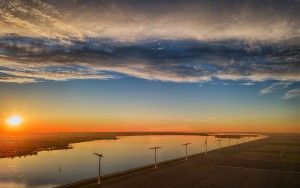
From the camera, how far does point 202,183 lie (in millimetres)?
47688

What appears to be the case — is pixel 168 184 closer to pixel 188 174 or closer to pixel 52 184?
pixel 188 174

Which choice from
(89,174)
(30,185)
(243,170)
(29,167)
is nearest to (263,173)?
(243,170)

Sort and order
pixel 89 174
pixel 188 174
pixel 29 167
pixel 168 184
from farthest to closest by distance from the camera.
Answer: pixel 29 167 < pixel 89 174 < pixel 188 174 < pixel 168 184

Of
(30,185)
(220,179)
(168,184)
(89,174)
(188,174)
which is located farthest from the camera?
(89,174)

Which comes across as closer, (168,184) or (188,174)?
(168,184)

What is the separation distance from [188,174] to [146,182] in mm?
11153

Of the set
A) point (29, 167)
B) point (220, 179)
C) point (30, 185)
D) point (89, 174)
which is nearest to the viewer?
point (220, 179)

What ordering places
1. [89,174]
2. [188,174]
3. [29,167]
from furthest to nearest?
[29,167] < [89,174] < [188,174]

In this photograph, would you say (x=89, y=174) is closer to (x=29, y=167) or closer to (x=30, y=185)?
(x=30, y=185)

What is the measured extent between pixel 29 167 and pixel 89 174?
74.1 feet

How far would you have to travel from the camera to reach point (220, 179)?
51.3m

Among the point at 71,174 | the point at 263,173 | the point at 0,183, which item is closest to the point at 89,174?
the point at 71,174

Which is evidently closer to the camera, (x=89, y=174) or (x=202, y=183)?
(x=202, y=183)

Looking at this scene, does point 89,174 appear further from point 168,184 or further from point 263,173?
point 263,173
